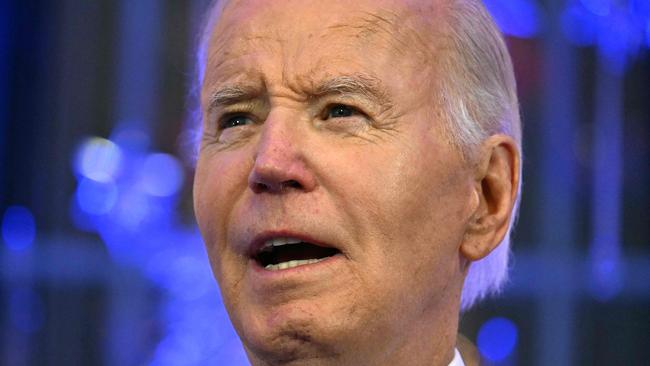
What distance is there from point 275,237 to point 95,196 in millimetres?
2769

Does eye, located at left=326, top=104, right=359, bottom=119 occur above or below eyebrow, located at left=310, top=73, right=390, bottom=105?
below

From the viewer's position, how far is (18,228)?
12.6 feet

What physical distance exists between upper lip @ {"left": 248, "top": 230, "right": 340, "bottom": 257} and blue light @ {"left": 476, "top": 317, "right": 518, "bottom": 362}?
9.14 feet

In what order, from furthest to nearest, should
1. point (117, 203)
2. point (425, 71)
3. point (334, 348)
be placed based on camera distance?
point (117, 203) < point (425, 71) < point (334, 348)

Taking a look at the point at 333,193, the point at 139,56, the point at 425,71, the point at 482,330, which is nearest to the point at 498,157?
the point at 425,71

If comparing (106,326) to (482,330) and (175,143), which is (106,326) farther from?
(482,330)

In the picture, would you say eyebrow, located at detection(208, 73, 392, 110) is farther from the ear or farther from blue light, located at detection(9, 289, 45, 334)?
blue light, located at detection(9, 289, 45, 334)

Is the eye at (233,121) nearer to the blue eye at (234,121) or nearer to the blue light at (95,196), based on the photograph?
the blue eye at (234,121)

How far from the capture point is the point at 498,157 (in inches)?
55.0

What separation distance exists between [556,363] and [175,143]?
81.9 inches

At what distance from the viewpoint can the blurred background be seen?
12.3 feet

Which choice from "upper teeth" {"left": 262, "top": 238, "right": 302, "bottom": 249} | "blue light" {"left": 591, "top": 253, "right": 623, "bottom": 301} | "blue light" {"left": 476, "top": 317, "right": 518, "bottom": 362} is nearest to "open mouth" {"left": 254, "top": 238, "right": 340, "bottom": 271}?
"upper teeth" {"left": 262, "top": 238, "right": 302, "bottom": 249}

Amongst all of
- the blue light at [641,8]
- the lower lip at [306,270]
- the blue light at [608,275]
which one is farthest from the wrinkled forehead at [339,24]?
the blue light at [641,8]

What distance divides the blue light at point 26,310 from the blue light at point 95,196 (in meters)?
0.46
